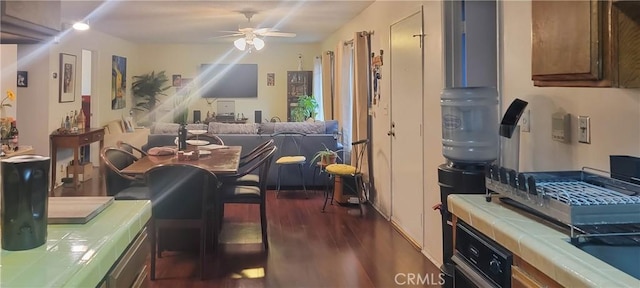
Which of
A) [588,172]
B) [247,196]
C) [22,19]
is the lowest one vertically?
[247,196]

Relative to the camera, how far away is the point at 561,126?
2020 millimetres

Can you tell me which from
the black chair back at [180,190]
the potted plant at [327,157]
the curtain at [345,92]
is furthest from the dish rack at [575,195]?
the curtain at [345,92]

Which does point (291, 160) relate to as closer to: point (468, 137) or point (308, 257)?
point (308, 257)

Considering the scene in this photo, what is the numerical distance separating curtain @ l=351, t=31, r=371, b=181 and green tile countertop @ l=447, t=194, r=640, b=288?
11.6ft

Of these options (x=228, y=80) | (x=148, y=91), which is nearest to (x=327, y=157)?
(x=228, y=80)

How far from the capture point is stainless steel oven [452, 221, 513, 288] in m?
1.46

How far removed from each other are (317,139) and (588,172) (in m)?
4.35

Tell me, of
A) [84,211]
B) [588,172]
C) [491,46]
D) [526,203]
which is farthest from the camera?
[491,46]

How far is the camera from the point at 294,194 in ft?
19.1

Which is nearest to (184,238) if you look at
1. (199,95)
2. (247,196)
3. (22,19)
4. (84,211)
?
(247,196)

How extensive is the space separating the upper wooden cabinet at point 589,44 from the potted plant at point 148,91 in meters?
8.60

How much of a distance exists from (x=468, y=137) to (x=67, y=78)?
233 inches

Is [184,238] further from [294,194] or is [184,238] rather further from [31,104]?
[31,104]

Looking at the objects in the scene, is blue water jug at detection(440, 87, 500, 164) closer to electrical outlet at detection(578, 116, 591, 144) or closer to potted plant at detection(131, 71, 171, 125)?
electrical outlet at detection(578, 116, 591, 144)
